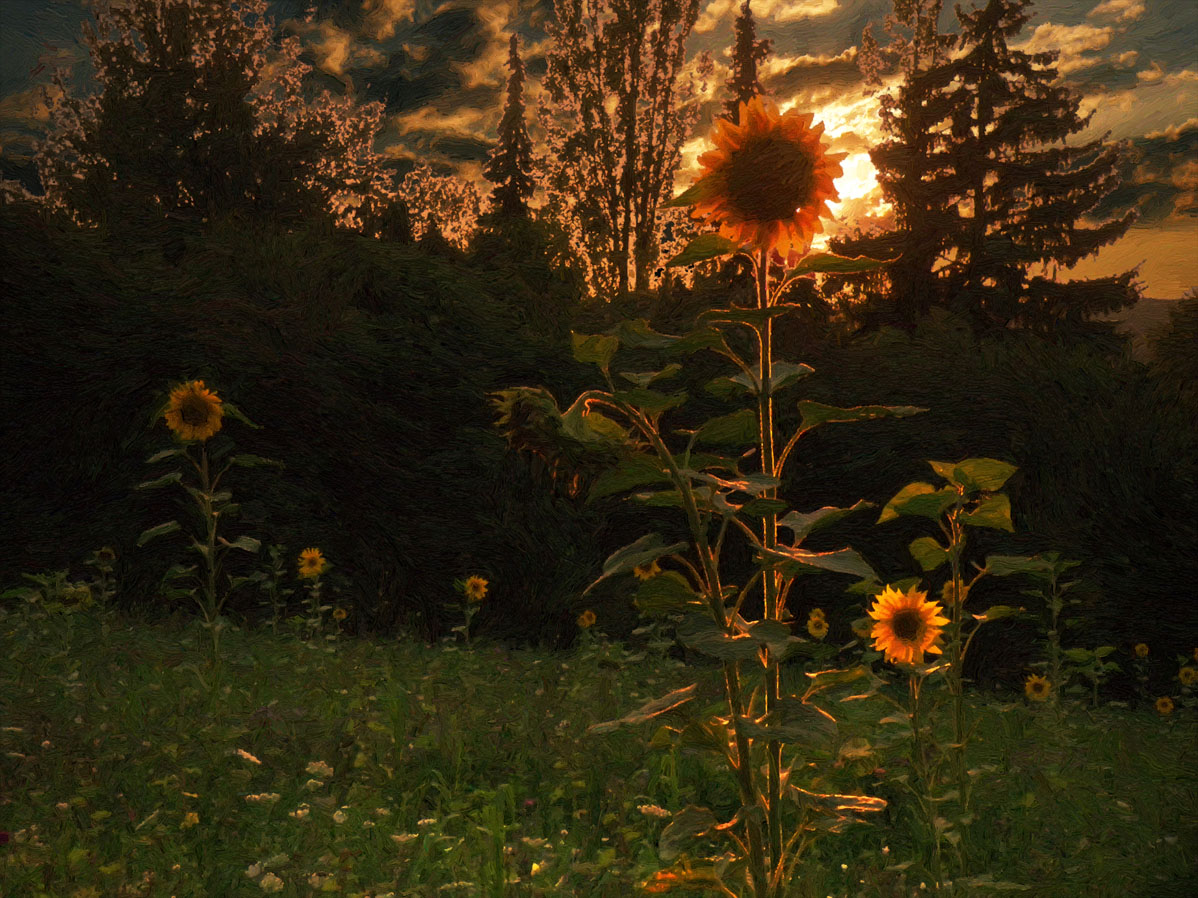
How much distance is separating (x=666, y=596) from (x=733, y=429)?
0.34 meters

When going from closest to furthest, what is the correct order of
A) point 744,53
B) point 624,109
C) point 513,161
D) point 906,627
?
point 906,627
point 624,109
point 744,53
point 513,161

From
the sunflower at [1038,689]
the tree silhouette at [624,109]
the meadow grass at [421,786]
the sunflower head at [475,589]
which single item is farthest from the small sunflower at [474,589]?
the tree silhouette at [624,109]

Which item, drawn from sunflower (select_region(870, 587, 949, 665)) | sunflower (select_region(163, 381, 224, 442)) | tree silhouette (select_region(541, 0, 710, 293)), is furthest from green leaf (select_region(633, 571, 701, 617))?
tree silhouette (select_region(541, 0, 710, 293))

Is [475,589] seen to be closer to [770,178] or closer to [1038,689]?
[1038,689]

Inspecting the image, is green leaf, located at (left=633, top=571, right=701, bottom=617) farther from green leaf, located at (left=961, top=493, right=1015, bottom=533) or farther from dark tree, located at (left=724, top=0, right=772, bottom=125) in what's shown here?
dark tree, located at (left=724, top=0, right=772, bottom=125)

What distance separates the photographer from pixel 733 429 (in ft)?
6.08

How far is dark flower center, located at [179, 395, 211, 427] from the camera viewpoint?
169 inches

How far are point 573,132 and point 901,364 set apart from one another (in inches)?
553

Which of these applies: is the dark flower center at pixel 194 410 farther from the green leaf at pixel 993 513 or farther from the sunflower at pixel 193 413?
the green leaf at pixel 993 513

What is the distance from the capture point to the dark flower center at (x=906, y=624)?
2990 mm

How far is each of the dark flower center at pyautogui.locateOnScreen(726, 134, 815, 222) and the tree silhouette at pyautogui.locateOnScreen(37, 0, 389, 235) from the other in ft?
56.9

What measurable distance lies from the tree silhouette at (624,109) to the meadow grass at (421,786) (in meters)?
15.1

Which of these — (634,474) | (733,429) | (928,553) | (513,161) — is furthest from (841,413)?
(513,161)

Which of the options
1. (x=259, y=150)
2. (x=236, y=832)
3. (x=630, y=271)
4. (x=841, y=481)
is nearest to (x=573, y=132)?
(x=630, y=271)
